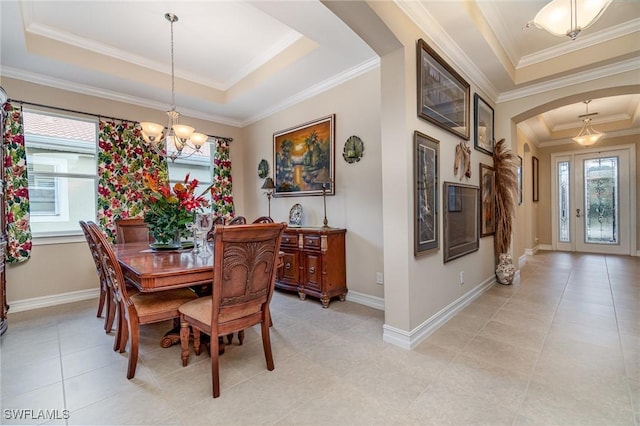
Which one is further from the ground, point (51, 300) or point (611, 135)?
point (611, 135)

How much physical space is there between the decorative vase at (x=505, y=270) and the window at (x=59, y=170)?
5801mm

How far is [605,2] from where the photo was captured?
6.24 feet

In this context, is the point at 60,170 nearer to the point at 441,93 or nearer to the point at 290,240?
the point at 290,240

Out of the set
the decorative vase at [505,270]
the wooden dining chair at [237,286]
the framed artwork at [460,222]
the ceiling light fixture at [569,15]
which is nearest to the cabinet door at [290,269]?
the wooden dining chair at [237,286]

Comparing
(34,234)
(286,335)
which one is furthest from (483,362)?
(34,234)

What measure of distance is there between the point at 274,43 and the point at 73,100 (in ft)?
9.16

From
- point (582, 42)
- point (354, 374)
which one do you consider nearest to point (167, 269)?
point (354, 374)

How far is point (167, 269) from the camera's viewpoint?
1786mm

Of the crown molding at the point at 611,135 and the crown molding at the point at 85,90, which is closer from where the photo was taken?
the crown molding at the point at 85,90

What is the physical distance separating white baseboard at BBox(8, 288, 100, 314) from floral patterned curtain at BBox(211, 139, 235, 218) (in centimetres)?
203

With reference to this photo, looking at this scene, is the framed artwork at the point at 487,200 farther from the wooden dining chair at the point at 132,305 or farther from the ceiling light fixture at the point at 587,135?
the wooden dining chair at the point at 132,305

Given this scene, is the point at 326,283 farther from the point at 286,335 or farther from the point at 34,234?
the point at 34,234

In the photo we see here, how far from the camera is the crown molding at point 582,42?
9.61 ft

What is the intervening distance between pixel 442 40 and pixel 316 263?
8.80 feet
